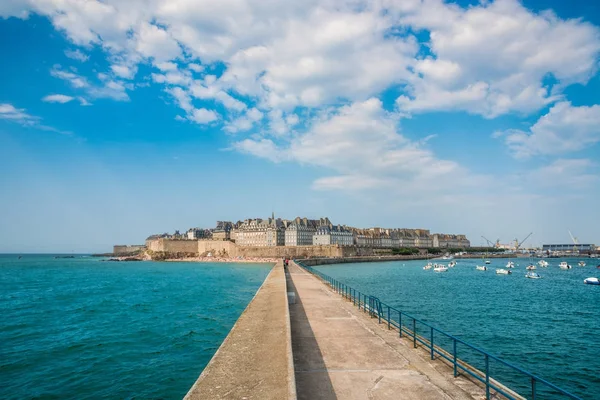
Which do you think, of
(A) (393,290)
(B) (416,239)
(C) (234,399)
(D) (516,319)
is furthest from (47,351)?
(B) (416,239)

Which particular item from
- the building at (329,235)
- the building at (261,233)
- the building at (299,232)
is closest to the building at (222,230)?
the building at (261,233)

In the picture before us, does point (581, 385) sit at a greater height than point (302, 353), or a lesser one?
lesser

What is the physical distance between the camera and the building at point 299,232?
123m

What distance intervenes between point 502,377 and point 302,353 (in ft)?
23.5

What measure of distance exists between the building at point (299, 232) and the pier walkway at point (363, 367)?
10826cm

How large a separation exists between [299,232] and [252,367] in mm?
114528

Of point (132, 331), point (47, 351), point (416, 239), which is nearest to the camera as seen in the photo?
point (47, 351)

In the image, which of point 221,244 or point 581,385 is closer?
point 581,385

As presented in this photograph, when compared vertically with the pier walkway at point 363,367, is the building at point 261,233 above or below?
above

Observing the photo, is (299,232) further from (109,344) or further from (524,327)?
(109,344)

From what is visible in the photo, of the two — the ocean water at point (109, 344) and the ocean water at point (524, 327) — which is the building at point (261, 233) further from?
the ocean water at point (109, 344)

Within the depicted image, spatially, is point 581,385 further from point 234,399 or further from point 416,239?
point 416,239

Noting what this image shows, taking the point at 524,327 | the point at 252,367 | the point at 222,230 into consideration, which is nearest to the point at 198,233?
the point at 222,230

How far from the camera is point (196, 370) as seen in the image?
1329 centimetres
